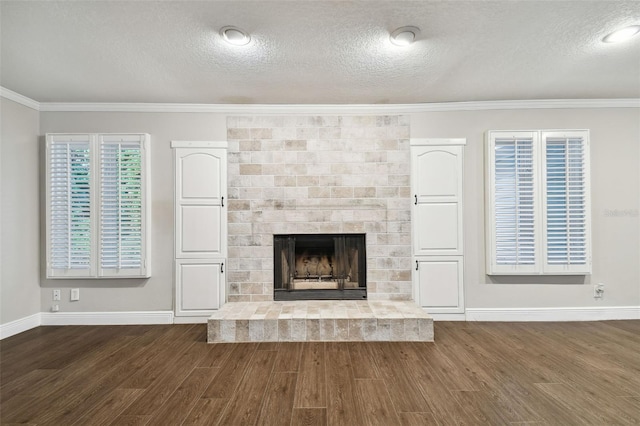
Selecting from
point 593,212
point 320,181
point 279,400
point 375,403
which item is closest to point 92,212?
point 320,181

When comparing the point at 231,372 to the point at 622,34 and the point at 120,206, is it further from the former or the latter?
the point at 622,34

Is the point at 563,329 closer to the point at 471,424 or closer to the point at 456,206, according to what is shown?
the point at 456,206

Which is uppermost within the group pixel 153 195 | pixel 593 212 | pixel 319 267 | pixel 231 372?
pixel 153 195

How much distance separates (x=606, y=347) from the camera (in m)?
2.98

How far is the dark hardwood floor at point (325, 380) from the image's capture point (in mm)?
1987

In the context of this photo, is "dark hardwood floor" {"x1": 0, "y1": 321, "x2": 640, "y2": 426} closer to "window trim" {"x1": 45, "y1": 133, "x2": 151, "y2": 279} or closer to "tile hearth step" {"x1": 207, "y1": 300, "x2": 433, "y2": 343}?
"tile hearth step" {"x1": 207, "y1": 300, "x2": 433, "y2": 343}

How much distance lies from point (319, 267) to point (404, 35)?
268 cm

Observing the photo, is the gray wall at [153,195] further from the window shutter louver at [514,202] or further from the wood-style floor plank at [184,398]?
the window shutter louver at [514,202]

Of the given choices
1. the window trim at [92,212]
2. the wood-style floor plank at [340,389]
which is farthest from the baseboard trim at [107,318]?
the wood-style floor plank at [340,389]

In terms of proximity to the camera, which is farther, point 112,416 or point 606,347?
point 606,347

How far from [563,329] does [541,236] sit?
1.03m

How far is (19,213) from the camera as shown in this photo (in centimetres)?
352

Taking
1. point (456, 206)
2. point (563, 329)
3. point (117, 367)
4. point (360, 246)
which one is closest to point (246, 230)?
point (360, 246)

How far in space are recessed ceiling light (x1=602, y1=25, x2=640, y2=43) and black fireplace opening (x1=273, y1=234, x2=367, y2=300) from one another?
2.79 meters
